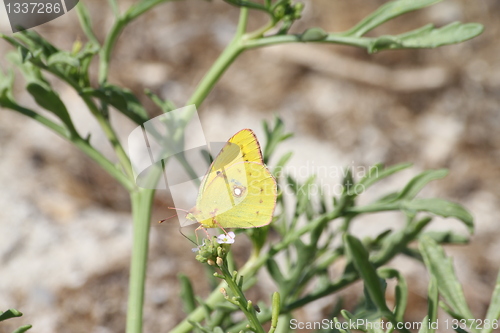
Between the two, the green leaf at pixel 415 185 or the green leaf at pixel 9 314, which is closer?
the green leaf at pixel 9 314

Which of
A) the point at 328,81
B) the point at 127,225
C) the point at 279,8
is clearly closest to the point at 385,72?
the point at 328,81

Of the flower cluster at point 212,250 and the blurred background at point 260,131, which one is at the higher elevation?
the blurred background at point 260,131

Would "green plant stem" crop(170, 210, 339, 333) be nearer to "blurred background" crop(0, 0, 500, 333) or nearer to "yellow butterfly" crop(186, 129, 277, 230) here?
"yellow butterfly" crop(186, 129, 277, 230)

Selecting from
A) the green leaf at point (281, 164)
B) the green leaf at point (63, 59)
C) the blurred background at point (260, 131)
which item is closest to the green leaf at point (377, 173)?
the green leaf at point (281, 164)

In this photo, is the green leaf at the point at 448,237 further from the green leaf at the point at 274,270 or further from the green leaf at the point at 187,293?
the green leaf at the point at 187,293

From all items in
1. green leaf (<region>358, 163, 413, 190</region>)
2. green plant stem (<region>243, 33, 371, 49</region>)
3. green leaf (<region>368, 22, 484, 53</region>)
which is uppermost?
green plant stem (<region>243, 33, 371, 49</region>)

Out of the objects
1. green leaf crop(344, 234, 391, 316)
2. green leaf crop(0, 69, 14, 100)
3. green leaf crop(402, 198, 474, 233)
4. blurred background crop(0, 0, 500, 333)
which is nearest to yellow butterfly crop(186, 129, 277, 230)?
green leaf crop(344, 234, 391, 316)

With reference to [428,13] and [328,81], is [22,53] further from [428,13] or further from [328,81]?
[428,13]
